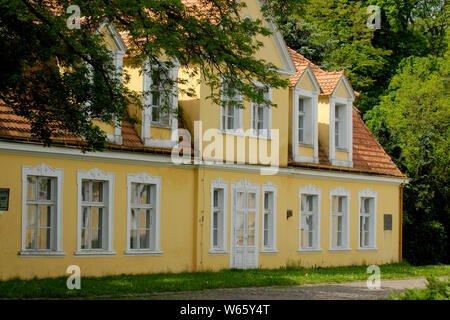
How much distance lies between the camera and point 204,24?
57.3 ft

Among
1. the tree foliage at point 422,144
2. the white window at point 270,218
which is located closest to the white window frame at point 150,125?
the white window at point 270,218

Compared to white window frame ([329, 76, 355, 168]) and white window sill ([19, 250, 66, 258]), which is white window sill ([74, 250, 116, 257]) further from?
white window frame ([329, 76, 355, 168])

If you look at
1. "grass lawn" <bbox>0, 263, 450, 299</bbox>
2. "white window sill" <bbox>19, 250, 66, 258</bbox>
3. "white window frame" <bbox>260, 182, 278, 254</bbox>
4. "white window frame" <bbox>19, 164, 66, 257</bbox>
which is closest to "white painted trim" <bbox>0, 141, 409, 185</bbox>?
"white window frame" <bbox>19, 164, 66, 257</bbox>

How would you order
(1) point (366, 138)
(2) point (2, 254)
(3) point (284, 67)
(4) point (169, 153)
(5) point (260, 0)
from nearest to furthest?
(2) point (2, 254), (4) point (169, 153), (5) point (260, 0), (3) point (284, 67), (1) point (366, 138)

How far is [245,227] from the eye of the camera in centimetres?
2692

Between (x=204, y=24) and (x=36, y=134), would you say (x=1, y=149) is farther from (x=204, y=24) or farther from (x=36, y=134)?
(x=204, y=24)

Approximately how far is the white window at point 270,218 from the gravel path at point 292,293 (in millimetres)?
6098

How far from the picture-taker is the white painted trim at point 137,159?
67.7 ft

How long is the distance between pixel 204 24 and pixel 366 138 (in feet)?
59.0

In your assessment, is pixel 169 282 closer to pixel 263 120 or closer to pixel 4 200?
pixel 4 200

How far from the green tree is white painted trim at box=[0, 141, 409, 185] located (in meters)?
2.49

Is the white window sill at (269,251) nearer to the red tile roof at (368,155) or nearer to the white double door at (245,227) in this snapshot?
the white double door at (245,227)

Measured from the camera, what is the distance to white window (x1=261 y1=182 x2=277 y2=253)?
27906 millimetres
